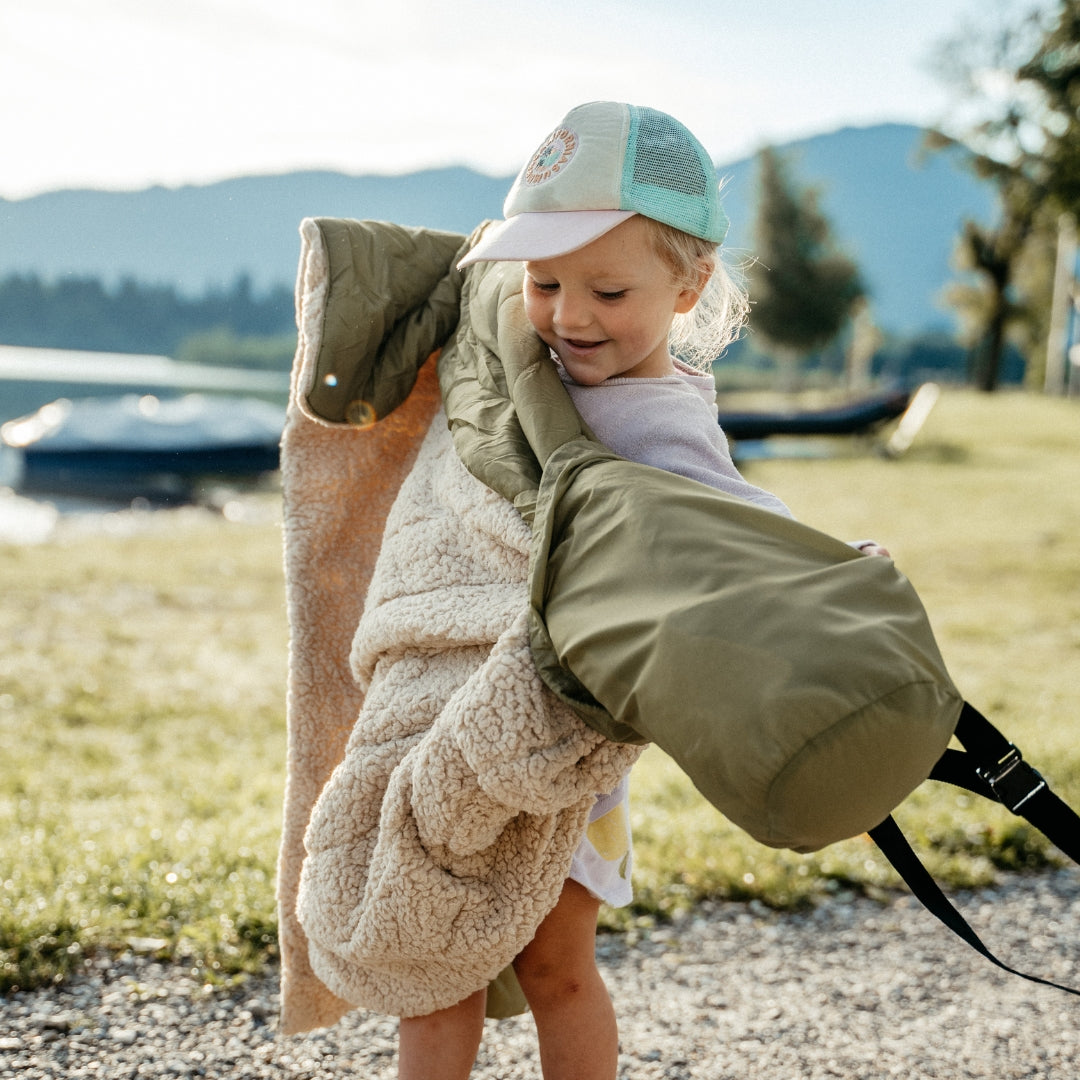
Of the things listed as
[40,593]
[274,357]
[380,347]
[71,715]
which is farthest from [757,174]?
[380,347]

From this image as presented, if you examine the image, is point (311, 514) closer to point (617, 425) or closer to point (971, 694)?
point (617, 425)

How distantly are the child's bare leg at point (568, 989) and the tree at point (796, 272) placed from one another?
42.0 metres

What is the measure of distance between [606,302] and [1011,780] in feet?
3.20

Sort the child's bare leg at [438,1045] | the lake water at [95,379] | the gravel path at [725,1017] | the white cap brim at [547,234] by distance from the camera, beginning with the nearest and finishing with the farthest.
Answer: the white cap brim at [547,234] → the child's bare leg at [438,1045] → the gravel path at [725,1017] → the lake water at [95,379]

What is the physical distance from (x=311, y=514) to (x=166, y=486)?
71.3 ft

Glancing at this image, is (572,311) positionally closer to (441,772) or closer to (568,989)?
(441,772)

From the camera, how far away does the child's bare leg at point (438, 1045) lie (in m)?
1.97

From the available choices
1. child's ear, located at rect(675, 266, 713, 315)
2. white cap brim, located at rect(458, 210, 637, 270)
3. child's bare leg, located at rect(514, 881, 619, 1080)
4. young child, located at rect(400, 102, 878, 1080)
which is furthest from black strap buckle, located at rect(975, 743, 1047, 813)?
white cap brim, located at rect(458, 210, 637, 270)

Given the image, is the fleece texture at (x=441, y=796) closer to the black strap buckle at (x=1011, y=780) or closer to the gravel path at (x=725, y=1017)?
the black strap buckle at (x=1011, y=780)

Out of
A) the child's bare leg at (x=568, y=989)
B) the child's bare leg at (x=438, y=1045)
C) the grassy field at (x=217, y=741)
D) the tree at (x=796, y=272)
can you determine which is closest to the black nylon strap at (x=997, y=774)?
the child's bare leg at (x=568, y=989)

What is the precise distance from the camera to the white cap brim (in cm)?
170

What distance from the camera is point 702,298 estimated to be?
2.07 meters

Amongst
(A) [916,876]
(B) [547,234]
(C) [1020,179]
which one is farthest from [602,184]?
(C) [1020,179]

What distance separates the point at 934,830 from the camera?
4.08 m
